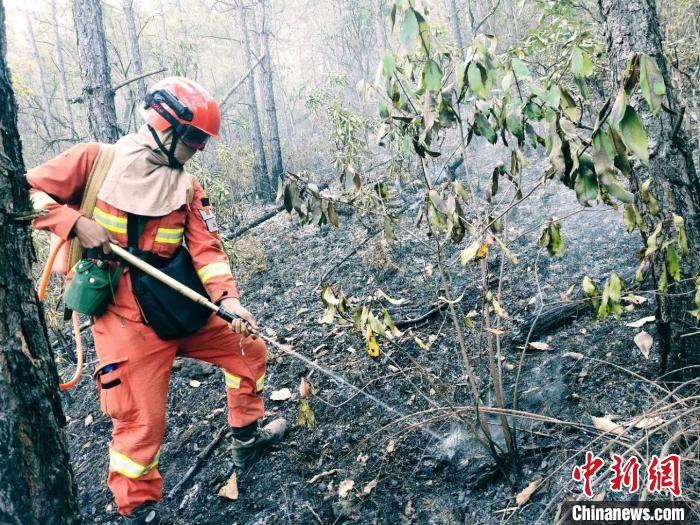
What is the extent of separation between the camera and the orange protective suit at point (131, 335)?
7.93ft

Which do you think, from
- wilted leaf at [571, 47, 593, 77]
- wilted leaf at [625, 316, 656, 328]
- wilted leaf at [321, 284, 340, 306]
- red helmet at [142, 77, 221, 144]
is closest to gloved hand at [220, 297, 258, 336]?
wilted leaf at [321, 284, 340, 306]

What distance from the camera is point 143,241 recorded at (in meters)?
2.64

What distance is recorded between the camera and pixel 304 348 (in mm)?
4262

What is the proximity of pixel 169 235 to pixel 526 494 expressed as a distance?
2.26 meters

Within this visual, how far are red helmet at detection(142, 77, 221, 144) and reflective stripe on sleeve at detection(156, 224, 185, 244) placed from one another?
1.68ft

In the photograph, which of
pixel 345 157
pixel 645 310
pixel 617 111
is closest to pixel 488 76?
pixel 617 111

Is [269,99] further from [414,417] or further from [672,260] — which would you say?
[672,260]

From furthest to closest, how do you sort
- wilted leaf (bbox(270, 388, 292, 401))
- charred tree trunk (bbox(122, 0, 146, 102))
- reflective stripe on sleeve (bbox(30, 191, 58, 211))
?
charred tree trunk (bbox(122, 0, 146, 102)) < wilted leaf (bbox(270, 388, 292, 401)) < reflective stripe on sleeve (bbox(30, 191, 58, 211))

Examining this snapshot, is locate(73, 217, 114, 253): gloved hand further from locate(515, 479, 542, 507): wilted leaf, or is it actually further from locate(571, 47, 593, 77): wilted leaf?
locate(515, 479, 542, 507): wilted leaf

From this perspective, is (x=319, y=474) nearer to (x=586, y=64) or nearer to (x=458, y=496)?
(x=458, y=496)

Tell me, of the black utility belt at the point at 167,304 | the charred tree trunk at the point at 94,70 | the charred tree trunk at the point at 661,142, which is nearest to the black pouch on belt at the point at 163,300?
the black utility belt at the point at 167,304

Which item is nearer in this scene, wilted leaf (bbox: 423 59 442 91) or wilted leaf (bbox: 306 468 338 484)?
wilted leaf (bbox: 423 59 442 91)

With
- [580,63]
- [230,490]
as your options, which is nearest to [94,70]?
[230,490]

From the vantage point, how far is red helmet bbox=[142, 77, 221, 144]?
2.59 m
